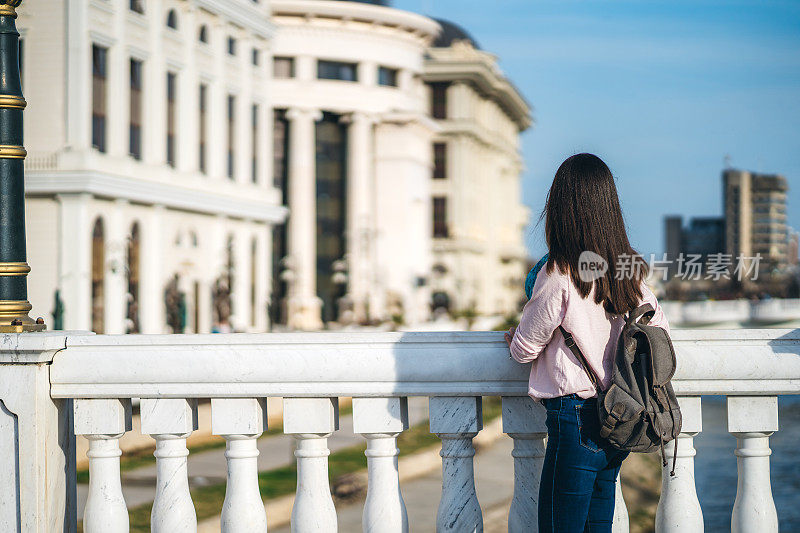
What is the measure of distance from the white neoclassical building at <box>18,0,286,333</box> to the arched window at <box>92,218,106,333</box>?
2.0 inches

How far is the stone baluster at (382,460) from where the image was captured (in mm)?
4727

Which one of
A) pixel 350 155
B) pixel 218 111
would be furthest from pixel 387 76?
pixel 218 111

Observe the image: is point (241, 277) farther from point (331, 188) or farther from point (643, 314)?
point (643, 314)

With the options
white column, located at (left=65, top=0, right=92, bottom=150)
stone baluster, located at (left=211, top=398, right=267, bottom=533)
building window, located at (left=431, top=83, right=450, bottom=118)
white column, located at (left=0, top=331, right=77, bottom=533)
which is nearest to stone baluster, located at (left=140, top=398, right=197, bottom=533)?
stone baluster, located at (left=211, top=398, right=267, bottom=533)

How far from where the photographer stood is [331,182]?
224ft

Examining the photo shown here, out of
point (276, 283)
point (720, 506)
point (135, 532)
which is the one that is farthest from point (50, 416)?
point (276, 283)

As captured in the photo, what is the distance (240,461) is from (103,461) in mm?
673

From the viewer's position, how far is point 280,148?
216ft

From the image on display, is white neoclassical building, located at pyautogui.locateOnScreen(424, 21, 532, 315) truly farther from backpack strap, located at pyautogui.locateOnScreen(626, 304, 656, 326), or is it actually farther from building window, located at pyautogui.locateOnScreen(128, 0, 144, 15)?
backpack strap, located at pyautogui.locateOnScreen(626, 304, 656, 326)

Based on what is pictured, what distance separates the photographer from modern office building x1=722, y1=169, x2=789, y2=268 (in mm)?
76750

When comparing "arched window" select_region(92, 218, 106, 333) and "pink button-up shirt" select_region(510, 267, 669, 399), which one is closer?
"pink button-up shirt" select_region(510, 267, 669, 399)

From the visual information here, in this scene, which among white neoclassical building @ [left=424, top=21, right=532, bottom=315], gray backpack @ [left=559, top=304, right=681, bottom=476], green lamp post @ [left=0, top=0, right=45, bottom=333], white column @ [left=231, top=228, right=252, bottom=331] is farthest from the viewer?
white neoclassical building @ [left=424, top=21, right=532, bottom=315]

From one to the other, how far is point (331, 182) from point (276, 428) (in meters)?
44.3

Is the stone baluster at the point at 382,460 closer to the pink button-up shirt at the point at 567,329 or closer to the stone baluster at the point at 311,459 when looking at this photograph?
the stone baluster at the point at 311,459
